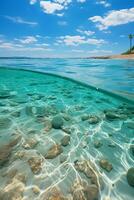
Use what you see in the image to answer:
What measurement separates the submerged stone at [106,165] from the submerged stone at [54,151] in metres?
1.00

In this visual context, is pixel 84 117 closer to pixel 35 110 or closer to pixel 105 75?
pixel 35 110

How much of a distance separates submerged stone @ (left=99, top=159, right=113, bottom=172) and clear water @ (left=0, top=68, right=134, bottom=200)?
0.03 m

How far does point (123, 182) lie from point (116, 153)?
3.13ft

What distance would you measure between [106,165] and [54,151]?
1.25 meters

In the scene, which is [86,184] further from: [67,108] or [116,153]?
[67,108]

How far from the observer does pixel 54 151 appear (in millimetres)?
4102

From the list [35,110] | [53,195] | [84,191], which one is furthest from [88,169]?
[35,110]

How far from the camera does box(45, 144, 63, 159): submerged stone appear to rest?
12.9 feet

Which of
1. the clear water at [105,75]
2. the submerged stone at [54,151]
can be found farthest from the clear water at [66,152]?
the clear water at [105,75]

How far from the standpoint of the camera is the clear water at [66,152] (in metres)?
3.05

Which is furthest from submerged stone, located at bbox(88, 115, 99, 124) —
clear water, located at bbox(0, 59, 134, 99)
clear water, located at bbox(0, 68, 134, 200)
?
clear water, located at bbox(0, 59, 134, 99)

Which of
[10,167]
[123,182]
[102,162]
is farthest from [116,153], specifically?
[10,167]

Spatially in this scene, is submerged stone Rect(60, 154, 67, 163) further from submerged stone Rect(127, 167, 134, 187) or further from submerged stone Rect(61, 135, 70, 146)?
submerged stone Rect(127, 167, 134, 187)

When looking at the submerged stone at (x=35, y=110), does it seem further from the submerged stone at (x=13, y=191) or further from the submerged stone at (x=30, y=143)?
the submerged stone at (x=13, y=191)
